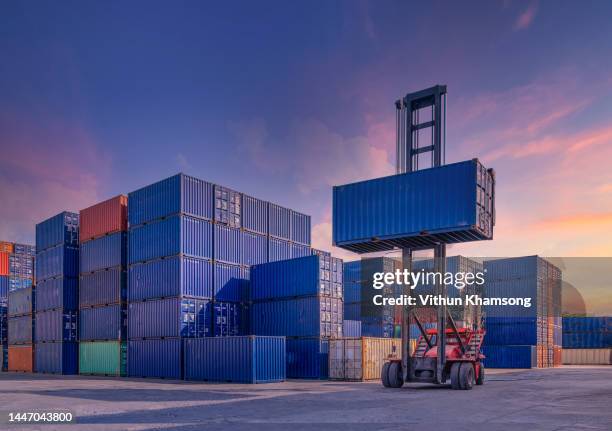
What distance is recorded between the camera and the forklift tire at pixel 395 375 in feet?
84.2

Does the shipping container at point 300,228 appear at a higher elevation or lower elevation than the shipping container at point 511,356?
higher

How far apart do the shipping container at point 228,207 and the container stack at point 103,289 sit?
7.38 meters

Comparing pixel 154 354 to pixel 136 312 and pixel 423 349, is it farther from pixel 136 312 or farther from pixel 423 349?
pixel 423 349

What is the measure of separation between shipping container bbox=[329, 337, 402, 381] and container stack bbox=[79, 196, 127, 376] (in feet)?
47.1

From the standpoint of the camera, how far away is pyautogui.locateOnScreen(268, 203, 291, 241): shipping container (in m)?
42.3

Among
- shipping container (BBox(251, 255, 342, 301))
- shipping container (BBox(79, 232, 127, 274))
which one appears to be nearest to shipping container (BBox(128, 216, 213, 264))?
shipping container (BBox(79, 232, 127, 274))

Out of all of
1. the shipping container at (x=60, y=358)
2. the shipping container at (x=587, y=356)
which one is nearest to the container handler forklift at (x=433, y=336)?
the shipping container at (x=60, y=358)

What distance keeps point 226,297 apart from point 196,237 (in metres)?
4.48

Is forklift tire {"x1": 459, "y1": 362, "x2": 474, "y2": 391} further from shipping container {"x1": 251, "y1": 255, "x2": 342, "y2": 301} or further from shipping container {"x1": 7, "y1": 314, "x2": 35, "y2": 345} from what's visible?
shipping container {"x1": 7, "y1": 314, "x2": 35, "y2": 345}

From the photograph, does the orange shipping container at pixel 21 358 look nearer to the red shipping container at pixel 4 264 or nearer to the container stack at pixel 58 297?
the container stack at pixel 58 297

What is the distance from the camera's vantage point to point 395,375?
2564 cm

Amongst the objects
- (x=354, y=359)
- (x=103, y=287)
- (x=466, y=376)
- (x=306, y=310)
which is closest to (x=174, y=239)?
(x=306, y=310)

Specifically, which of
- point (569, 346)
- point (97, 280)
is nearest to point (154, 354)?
point (97, 280)

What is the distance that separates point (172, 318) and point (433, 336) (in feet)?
51.9
